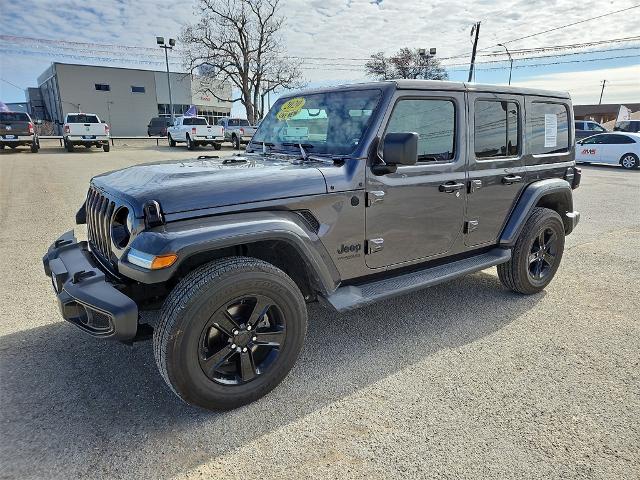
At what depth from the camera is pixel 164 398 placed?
8.71ft

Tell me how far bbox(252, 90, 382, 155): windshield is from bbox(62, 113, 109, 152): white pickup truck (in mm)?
20919

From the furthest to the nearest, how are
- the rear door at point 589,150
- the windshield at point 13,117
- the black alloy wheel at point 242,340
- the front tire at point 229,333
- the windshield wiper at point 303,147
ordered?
1. the windshield at point 13,117
2. the rear door at point 589,150
3. the windshield wiper at point 303,147
4. the black alloy wheel at point 242,340
5. the front tire at point 229,333

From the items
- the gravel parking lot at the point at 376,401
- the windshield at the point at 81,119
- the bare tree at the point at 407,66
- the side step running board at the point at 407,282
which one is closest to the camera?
the gravel parking lot at the point at 376,401

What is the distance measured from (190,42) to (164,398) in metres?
40.4

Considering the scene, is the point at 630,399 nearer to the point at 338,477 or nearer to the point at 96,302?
the point at 338,477

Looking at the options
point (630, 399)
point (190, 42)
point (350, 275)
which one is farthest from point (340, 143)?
point (190, 42)

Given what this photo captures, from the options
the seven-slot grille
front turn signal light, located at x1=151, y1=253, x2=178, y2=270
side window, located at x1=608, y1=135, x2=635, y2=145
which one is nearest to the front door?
front turn signal light, located at x1=151, y1=253, x2=178, y2=270

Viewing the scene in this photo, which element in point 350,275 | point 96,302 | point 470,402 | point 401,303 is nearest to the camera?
point 96,302

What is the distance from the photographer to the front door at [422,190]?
10.1 feet

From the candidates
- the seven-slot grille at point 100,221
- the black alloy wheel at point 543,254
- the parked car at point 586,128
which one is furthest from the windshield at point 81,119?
the parked car at point 586,128

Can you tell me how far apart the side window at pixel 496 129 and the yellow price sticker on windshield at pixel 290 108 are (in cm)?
146

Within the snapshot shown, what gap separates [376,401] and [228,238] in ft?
4.40

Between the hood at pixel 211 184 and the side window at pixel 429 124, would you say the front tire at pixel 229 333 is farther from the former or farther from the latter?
the side window at pixel 429 124

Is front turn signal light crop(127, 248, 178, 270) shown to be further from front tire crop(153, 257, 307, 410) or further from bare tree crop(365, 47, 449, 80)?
bare tree crop(365, 47, 449, 80)
